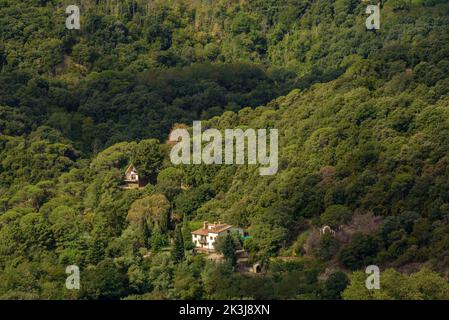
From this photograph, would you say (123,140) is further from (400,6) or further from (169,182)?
(400,6)

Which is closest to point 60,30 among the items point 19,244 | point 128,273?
point 19,244

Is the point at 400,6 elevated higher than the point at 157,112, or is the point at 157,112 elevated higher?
the point at 400,6

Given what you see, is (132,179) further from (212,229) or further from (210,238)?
(210,238)

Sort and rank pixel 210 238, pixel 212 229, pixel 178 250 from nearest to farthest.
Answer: pixel 178 250 < pixel 210 238 < pixel 212 229

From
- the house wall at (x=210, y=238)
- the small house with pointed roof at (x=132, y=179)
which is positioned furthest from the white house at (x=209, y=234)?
the small house with pointed roof at (x=132, y=179)

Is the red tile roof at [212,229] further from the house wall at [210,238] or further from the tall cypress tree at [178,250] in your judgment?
the tall cypress tree at [178,250]

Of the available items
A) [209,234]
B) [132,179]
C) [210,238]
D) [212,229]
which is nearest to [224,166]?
[132,179]
